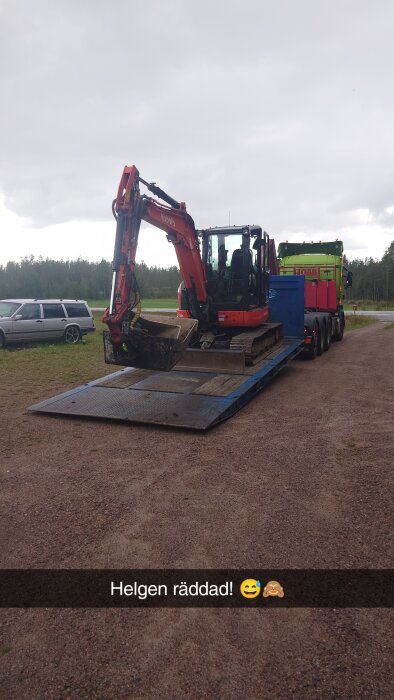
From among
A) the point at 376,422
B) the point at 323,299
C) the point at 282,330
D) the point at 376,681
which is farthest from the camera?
the point at 323,299

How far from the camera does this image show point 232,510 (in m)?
4.28

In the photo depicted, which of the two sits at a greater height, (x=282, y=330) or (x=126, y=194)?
(x=126, y=194)

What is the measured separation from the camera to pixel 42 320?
53.0 ft

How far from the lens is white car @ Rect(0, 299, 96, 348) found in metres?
15.3

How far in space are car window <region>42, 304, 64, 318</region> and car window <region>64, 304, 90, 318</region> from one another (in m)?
0.31

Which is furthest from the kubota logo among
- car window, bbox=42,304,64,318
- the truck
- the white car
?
car window, bbox=42,304,64,318

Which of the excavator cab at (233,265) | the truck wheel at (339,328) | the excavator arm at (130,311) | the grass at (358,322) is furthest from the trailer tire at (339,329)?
the excavator arm at (130,311)

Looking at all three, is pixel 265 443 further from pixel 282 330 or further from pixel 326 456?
pixel 282 330

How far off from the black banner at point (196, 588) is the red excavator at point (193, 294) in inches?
166

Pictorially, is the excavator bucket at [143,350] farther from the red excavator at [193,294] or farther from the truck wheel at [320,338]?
the truck wheel at [320,338]

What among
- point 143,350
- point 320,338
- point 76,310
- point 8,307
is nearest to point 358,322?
point 320,338

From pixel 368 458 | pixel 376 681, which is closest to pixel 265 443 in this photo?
pixel 368 458

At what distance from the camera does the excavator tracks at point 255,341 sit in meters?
9.26

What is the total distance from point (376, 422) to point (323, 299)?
10.3m
